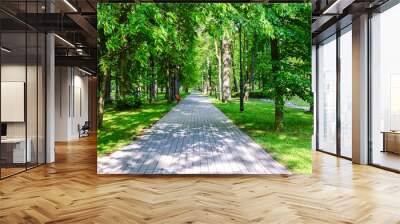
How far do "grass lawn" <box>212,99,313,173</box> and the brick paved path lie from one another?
0.45 feet

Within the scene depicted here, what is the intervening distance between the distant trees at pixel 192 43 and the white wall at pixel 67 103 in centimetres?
665

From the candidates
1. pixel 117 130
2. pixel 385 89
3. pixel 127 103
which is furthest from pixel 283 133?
pixel 117 130

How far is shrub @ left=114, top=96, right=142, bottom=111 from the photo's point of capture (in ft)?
22.0

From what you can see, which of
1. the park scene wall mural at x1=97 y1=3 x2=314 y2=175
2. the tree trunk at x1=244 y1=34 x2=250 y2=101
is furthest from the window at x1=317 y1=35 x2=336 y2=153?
the tree trunk at x1=244 y1=34 x2=250 y2=101

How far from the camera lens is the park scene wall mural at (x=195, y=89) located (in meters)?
6.65

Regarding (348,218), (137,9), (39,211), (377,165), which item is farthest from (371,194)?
(137,9)

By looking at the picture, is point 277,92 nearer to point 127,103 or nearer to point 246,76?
point 246,76

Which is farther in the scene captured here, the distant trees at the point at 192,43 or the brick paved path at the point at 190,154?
the distant trees at the point at 192,43

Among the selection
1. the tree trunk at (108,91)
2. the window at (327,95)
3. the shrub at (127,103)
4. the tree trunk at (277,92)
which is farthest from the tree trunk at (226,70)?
the window at (327,95)

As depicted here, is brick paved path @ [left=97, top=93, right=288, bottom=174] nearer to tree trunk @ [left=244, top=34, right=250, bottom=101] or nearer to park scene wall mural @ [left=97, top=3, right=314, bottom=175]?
park scene wall mural @ [left=97, top=3, right=314, bottom=175]

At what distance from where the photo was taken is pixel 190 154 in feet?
21.8

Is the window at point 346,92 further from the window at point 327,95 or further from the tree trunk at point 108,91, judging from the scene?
the tree trunk at point 108,91

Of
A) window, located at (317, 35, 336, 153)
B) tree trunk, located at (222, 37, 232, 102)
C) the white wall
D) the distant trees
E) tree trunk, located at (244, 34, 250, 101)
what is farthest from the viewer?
the white wall

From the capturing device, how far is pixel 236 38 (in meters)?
6.98
